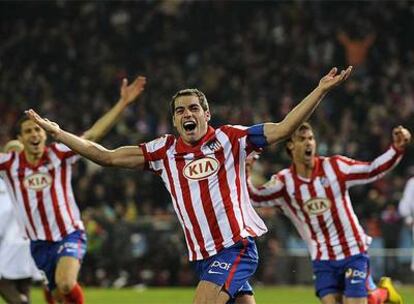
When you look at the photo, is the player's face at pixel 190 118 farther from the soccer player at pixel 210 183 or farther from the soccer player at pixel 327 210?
the soccer player at pixel 327 210

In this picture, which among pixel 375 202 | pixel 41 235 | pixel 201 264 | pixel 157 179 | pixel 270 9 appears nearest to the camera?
pixel 201 264

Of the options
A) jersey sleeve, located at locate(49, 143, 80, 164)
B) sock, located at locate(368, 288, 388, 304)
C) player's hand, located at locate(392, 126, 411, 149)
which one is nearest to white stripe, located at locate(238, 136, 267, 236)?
player's hand, located at locate(392, 126, 411, 149)

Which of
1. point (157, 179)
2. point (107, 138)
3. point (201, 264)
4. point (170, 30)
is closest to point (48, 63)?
point (170, 30)

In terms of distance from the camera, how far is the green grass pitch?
16.3 m

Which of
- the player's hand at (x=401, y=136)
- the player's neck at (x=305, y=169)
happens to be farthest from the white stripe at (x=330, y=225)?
the player's hand at (x=401, y=136)

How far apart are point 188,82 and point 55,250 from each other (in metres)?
13.1

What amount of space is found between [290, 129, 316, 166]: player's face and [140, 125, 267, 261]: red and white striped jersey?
2.09 m

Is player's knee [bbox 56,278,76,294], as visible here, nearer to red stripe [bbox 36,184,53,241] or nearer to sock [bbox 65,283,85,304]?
sock [bbox 65,283,85,304]

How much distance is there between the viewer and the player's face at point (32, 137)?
1119 centimetres

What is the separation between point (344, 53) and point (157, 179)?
209 inches

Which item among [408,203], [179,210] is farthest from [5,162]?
[408,203]

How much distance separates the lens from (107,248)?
19.7 m

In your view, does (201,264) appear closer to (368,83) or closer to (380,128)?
(380,128)

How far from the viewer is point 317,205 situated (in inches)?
414
